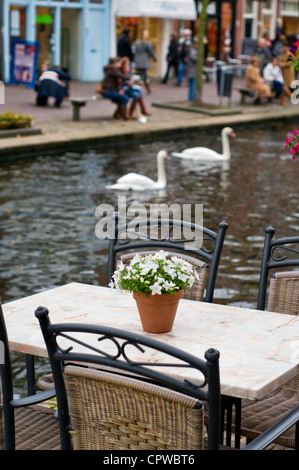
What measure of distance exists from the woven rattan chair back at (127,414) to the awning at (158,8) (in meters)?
28.3

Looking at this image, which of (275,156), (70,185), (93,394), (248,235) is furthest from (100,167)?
(93,394)

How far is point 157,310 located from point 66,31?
2694 cm

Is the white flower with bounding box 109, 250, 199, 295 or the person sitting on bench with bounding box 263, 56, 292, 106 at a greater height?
the white flower with bounding box 109, 250, 199, 295

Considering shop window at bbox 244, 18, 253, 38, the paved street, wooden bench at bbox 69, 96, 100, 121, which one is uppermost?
shop window at bbox 244, 18, 253, 38

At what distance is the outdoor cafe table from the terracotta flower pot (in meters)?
0.04

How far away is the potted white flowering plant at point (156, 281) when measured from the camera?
11.2 feet

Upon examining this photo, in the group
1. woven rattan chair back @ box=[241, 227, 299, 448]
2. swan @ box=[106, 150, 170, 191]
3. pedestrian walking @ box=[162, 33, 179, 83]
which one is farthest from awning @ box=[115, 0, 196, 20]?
woven rattan chair back @ box=[241, 227, 299, 448]

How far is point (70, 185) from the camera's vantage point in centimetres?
1316

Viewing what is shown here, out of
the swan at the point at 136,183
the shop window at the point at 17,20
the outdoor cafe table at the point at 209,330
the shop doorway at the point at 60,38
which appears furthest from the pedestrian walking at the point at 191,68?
the outdoor cafe table at the point at 209,330

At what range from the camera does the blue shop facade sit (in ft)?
87.7

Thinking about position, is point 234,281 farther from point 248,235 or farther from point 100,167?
point 100,167

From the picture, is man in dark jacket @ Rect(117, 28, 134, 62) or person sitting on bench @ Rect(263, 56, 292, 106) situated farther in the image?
man in dark jacket @ Rect(117, 28, 134, 62)

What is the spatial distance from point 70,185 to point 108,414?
10478 millimetres

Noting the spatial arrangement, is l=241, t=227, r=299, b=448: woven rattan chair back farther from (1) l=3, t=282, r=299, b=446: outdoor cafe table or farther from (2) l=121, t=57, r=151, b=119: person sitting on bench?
(2) l=121, t=57, r=151, b=119: person sitting on bench
